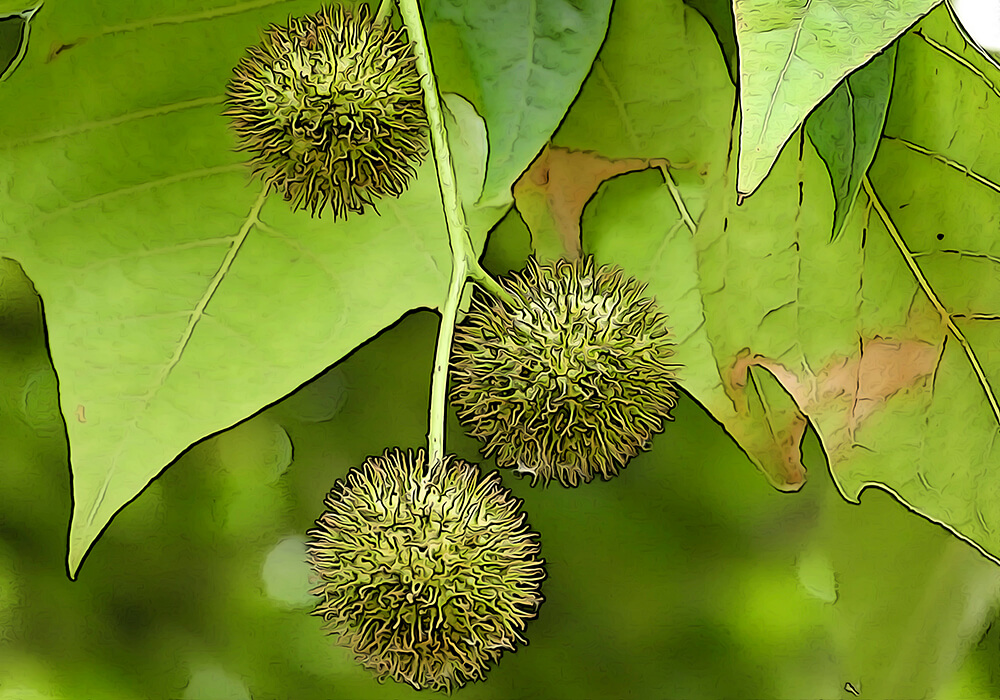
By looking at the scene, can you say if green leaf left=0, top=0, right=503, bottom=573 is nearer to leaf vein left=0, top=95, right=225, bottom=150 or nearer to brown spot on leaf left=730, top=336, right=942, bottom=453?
leaf vein left=0, top=95, right=225, bottom=150

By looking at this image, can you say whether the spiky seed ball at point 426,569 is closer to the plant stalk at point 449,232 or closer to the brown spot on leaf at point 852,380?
the plant stalk at point 449,232

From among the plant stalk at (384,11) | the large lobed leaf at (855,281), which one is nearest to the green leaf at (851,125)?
the large lobed leaf at (855,281)

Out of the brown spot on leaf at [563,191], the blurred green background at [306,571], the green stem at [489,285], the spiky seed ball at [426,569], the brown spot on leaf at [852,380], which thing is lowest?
the blurred green background at [306,571]

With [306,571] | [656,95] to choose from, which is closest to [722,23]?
[656,95]

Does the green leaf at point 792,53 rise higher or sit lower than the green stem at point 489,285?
higher

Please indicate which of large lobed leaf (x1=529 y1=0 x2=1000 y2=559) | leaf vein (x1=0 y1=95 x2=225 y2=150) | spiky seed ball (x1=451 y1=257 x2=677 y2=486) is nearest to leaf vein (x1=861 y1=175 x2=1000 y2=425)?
large lobed leaf (x1=529 y1=0 x2=1000 y2=559)
